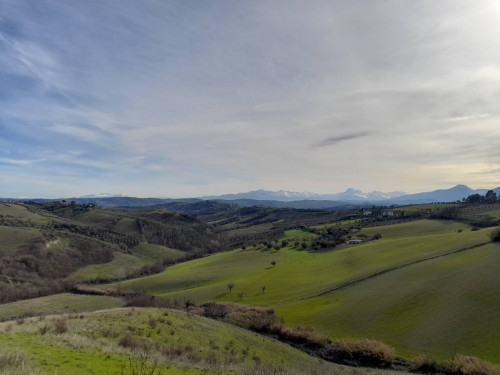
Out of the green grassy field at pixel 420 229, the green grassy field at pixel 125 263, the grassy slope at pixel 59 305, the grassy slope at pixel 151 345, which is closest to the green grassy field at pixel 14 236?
the green grassy field at pixel 125 263

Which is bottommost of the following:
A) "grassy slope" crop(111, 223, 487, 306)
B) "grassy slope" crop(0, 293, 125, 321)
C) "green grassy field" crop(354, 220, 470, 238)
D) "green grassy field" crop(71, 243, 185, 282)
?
"green grassy field" crop(71, 243, 185, 282)

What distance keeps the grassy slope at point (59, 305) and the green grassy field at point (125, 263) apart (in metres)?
48.3

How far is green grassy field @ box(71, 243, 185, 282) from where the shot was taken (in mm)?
118312

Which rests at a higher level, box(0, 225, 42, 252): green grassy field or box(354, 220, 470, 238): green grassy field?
box(354, 220, 470, 238): green grassy field

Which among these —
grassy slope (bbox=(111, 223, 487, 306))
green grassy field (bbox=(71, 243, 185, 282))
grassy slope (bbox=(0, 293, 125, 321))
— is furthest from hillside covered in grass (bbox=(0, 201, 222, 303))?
grassy slope (bbox=(111, 223, 487, 306))

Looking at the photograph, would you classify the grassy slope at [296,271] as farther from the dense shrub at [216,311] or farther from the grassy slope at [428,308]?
the dense shrub at [216,311]

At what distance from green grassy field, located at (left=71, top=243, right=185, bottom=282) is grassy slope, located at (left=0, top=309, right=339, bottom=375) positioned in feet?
323

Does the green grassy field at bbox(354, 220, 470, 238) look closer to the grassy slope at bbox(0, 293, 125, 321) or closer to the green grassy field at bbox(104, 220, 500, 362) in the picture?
the green grassy field at bbox(104, 220, 500, 362)

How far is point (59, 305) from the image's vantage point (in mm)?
63094

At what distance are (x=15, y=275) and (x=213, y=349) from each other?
365ft

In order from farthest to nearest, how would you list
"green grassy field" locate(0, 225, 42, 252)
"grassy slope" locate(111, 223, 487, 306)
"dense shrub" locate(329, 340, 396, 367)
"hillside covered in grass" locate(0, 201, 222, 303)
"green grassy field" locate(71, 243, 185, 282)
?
"green grassy field" locate(0, 225, 42, 252) < "green grassy field" locate(71, 243, 185, 282) < "hillside covered in grass" locate(0, 201, 222, 303) < "grassy slope" locate(111, 223, 487, 306) < "dense shrub" locate(329, 340, 396, 367)

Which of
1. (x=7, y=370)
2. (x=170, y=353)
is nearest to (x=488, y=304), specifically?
(x=170, y=353)

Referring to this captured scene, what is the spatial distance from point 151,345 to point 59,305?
52.2m

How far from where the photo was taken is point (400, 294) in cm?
4191
